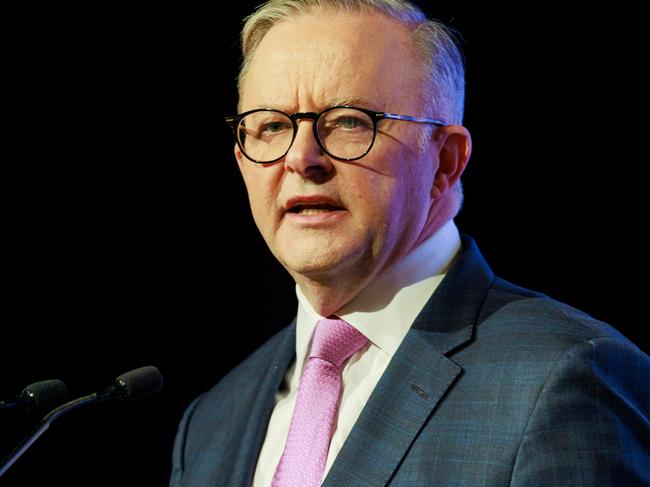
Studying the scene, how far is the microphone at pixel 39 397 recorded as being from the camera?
67.4 inches

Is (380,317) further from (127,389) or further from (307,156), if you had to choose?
(127,389)

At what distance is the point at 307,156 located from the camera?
78.2 inches

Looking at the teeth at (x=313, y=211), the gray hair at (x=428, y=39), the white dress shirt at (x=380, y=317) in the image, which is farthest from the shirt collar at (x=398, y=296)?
the gray hair at (x=428, y=39)

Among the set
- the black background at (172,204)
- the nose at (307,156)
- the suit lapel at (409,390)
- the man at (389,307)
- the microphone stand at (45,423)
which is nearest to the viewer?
the microphone stand at (45,423)

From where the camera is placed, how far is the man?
172cm

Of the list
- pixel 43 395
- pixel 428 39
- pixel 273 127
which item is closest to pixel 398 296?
pixel 273 127

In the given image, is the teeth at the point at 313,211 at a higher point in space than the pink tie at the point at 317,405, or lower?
higher

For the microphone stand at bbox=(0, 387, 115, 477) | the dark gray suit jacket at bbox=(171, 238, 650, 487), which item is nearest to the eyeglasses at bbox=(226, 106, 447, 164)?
the dark gray suit jacket at bbox=(171, 238, 650, 487)

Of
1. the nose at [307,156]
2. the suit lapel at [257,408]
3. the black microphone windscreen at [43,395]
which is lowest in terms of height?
the suit lapel at [257,408]

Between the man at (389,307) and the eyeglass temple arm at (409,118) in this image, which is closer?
the man at (389,307)

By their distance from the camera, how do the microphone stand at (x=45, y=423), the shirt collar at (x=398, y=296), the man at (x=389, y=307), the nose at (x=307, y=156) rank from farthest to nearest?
the shirt collar at (x=398, y=296) < the nose at (x=307, y=156) < the man at (x=389, y=307) < the microphone stand at (x=45, y=423)

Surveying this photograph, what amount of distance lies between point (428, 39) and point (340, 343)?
2.65ft

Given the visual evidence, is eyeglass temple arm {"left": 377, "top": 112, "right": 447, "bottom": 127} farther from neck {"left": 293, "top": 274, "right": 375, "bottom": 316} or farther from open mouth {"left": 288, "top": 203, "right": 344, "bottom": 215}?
neck {"left": 293, "top": 274, "right": 375, "bottom": 316}

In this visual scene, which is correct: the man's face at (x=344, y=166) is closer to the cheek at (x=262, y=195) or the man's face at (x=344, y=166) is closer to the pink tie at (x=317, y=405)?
the cheek at (x=262, y=195)
